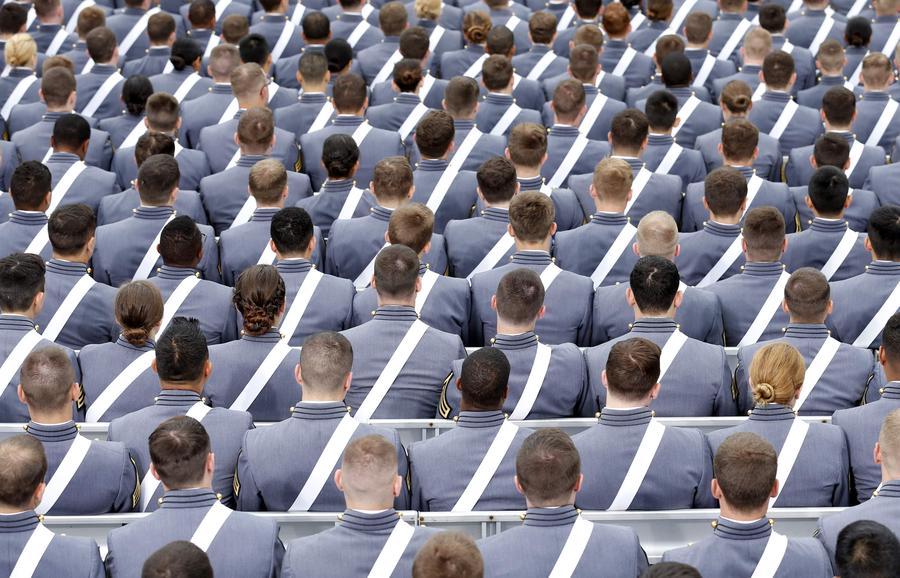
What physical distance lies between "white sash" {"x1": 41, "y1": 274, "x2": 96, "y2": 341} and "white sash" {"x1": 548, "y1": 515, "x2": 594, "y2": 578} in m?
3.43

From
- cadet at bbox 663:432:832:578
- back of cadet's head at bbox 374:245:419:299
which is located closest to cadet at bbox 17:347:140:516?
back of cadet's head at bbox 374:245:419:299

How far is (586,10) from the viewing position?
1348cm

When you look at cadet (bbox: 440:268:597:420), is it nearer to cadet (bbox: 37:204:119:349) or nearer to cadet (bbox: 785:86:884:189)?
cadet (bbox: 37:204:119:349)

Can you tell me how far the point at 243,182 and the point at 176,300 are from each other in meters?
1.88

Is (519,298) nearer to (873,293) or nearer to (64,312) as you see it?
(873,293)

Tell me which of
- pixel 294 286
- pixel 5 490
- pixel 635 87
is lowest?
pixel 635 87

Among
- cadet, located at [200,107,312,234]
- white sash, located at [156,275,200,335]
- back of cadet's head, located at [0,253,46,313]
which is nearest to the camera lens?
back of cadet's head, located at [0,253,46,313]

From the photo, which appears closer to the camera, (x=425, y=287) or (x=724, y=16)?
(x=425, y=287)

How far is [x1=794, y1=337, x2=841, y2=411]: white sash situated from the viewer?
6.93 meters

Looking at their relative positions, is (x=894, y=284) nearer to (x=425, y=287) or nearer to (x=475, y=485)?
(x=425, y=287)

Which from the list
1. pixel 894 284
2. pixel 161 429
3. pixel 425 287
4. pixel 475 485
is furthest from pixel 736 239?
pixel 161 429

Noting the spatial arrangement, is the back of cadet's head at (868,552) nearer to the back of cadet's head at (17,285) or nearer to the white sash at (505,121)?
the back of cadet's head at (17,285)

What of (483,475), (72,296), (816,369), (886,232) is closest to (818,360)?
(816,369)

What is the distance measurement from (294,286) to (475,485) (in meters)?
2.11
